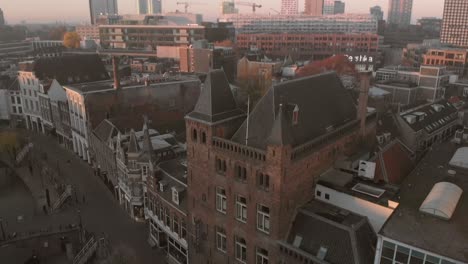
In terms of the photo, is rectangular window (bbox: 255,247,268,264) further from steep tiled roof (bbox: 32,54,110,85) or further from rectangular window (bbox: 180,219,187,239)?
steep tiled roof (bbox: 32,54,110,85)

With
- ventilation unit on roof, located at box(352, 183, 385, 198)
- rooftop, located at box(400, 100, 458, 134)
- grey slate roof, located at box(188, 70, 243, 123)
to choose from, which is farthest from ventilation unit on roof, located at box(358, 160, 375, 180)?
rooftop, located at box(400, 100, 458, 134)

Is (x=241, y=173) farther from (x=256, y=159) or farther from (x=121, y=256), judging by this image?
(x=121, y=256)

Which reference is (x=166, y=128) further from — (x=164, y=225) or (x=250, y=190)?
(x=250, y=190)

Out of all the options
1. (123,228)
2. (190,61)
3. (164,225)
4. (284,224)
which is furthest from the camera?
(190,61)

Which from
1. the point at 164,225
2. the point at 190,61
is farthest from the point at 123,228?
the point at 190,61

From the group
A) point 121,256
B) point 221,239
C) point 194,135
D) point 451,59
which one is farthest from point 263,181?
point 451,59

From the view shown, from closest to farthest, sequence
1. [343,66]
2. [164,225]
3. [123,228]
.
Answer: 1. [164,225]
2. [123,228]
3. [343,66]

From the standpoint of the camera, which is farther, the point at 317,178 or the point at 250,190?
the point at 317,178
